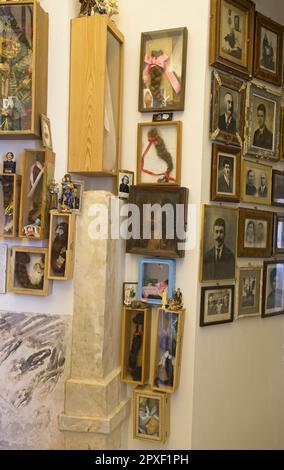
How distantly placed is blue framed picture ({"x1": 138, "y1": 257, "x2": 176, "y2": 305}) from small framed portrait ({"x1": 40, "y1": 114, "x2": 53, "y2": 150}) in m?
0.67

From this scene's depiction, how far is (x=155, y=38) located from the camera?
6.04 ft

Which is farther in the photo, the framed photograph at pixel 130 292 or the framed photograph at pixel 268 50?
the framed photograph at pixel 268 50

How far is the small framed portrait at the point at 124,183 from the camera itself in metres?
1.84

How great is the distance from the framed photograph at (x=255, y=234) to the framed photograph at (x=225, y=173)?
0.44 feet

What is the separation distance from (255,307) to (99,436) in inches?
39.8

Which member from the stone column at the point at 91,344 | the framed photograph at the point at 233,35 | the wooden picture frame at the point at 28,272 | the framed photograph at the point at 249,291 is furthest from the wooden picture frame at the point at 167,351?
the framed photograph at the point at 233,35

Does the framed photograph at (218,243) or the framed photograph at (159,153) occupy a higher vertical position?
the framed photograph at (159,153)

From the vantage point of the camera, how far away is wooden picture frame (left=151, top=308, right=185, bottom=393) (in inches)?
70.0

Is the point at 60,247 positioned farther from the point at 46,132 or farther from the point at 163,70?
the point at 163,70

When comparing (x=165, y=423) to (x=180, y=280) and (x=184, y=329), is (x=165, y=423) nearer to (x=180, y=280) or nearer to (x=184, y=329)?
(x=184, y=329)

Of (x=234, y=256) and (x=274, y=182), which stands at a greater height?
(x=274, y=182)

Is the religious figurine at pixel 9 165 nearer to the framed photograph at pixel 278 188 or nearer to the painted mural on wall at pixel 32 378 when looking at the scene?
the painted mural on wall at pixel 32 378

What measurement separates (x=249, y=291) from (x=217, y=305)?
262mm

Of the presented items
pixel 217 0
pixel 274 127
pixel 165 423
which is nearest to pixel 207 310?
pixel 165 423
